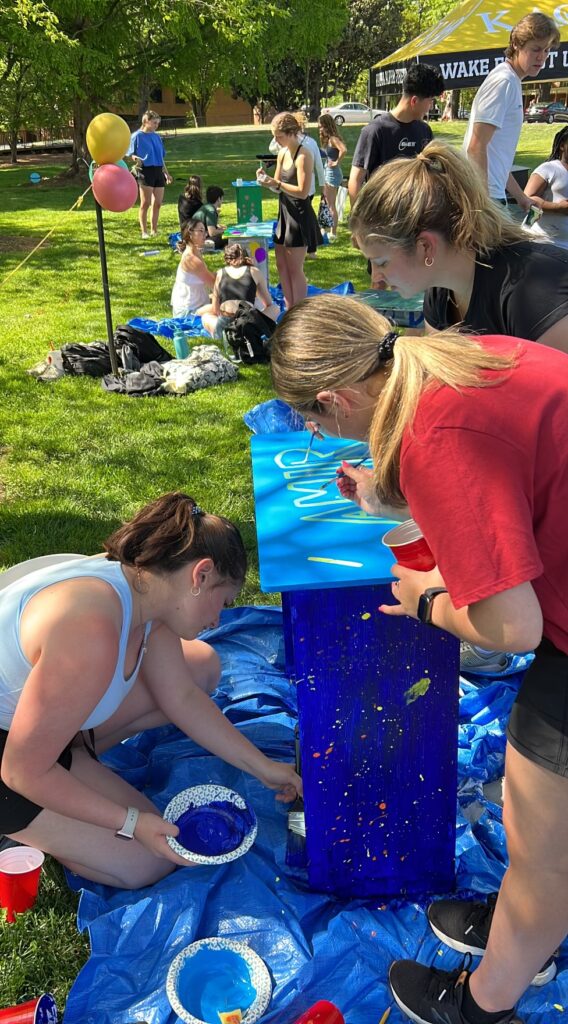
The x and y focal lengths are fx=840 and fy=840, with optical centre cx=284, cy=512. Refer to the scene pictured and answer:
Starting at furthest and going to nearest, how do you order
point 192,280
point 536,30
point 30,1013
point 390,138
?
point 192,280, point 390,138, point 536,30, point 30,1013

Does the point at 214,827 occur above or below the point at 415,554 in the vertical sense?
below

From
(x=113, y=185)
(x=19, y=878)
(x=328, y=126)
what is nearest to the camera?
(x=19, y=878)

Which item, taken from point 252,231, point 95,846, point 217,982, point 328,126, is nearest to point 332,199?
point 328,126

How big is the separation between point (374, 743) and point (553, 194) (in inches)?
185

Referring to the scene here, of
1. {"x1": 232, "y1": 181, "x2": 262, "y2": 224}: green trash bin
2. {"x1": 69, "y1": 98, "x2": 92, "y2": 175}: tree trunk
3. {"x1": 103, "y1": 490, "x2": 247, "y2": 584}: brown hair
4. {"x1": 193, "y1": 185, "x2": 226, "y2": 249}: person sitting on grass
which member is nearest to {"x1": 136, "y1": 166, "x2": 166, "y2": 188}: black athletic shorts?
{"x1": 232, "y1": 181, "x2": 262, "y2": 224}: green trash bin

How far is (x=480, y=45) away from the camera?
31.6ft

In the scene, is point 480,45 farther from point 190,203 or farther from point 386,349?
point 386,349

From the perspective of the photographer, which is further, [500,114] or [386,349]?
[500,114]

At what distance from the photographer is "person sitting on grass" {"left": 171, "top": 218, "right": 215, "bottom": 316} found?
6795 millimetres

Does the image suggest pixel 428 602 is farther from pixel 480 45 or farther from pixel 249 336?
pixel 480 45

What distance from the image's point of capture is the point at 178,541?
73.0 inches

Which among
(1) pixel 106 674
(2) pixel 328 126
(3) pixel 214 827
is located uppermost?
(2) pixel 328 126

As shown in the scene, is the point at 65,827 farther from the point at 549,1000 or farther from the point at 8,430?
the point at 8,430

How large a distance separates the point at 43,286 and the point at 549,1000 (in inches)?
306
